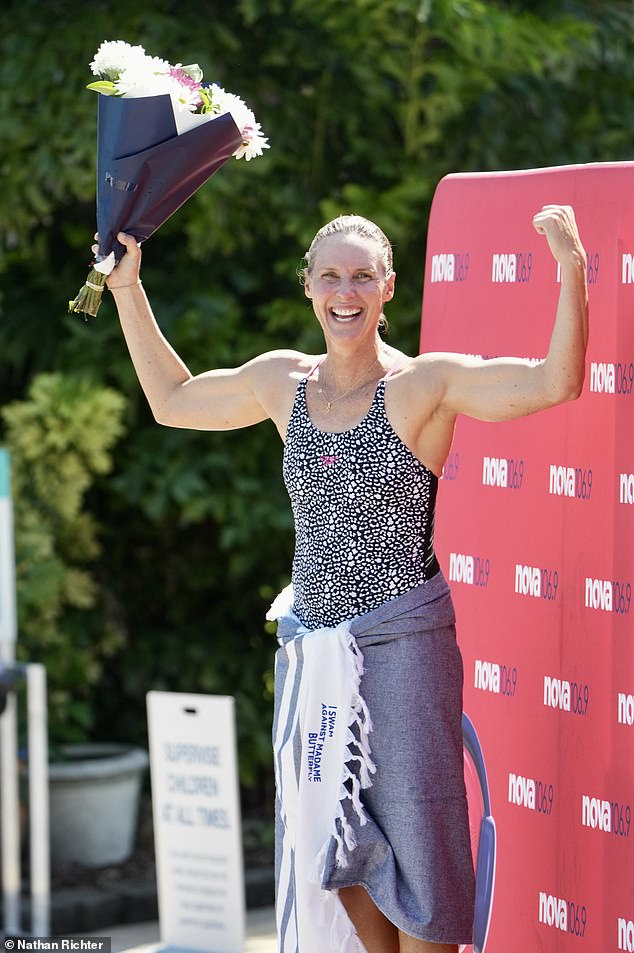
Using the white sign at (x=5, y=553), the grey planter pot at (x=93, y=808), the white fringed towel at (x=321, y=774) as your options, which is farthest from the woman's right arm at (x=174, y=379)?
the grey planter pot at (x=93, y=808)

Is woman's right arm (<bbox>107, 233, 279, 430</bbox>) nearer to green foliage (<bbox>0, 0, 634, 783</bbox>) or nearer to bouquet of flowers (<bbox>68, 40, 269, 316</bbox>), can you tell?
bouquet of flowers (<bbox>68, 40, 269, 316</bbox>)

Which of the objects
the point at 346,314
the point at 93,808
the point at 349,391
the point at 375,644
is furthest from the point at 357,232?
the point at 93,808

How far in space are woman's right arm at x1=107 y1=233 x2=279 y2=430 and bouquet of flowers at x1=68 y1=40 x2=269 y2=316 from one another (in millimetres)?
43

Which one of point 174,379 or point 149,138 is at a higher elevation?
point 149,138

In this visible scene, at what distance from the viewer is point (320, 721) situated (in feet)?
9.10

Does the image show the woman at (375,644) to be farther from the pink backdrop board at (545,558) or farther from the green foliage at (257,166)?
the green foliage at (257,166)

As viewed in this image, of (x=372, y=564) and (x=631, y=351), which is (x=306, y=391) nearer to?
(x=372, y=564)

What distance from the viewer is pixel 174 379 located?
3.07 metres

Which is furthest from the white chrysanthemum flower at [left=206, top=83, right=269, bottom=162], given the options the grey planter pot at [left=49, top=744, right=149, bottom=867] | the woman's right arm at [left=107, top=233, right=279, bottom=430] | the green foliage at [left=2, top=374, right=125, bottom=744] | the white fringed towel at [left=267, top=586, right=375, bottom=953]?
the grey planter pot at [left=49, top=744, right=149, bottom=867]

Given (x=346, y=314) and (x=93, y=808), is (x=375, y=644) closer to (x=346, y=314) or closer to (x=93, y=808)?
(x=346, y=314)

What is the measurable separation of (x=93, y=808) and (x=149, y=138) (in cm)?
363

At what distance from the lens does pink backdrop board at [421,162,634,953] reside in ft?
9.61

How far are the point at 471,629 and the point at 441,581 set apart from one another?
59cm

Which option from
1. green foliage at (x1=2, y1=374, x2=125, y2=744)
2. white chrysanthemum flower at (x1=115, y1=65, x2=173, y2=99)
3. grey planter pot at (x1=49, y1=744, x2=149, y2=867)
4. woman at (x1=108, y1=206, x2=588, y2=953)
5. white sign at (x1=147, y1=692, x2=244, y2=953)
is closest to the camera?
woman at (x1=108, y1=206, x2=588, y2=953)
